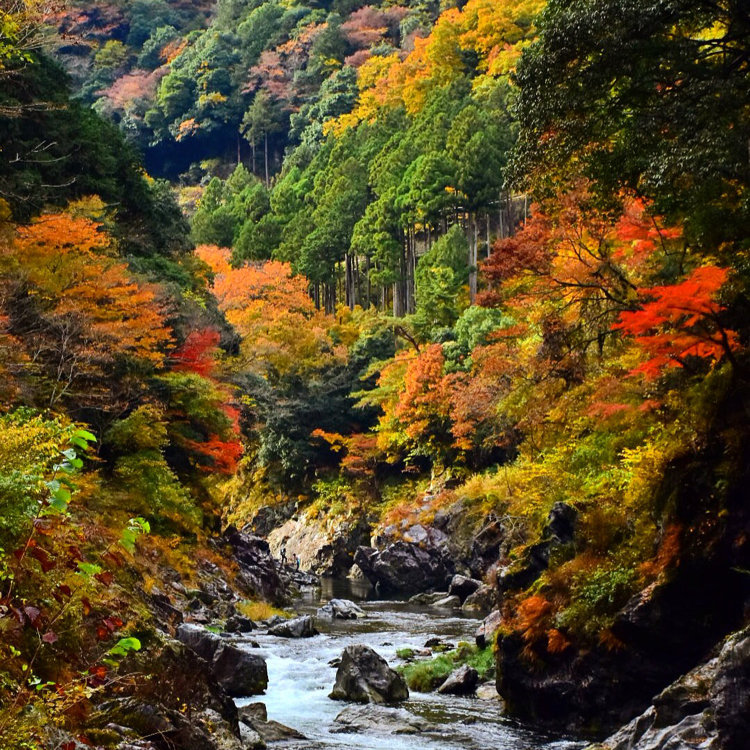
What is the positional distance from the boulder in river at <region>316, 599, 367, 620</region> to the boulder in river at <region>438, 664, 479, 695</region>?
35.1ft

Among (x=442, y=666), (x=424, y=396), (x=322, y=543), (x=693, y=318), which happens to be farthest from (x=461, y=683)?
(x=322, y=543)

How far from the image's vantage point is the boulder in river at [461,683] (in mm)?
15820

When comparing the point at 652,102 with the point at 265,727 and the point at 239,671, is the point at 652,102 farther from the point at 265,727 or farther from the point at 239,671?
the point at 239,671

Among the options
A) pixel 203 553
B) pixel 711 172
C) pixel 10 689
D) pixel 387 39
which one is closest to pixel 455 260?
pixel 203 553

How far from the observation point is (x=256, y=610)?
2505cm

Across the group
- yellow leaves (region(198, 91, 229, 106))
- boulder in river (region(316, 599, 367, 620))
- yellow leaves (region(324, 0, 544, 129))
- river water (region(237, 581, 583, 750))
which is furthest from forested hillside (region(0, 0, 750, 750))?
yellow leaves (region(198, 91, 229, 106))

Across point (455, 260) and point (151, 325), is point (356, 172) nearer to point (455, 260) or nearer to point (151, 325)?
point (455, 260)

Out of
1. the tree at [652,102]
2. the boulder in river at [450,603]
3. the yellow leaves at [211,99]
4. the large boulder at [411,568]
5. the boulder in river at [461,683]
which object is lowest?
the large boulder at [411,568]

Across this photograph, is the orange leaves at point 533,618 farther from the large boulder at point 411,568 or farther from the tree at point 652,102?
the large boulder at point 411,568

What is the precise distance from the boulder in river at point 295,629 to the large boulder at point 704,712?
41.5 feet

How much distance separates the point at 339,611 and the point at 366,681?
11970 millimetres

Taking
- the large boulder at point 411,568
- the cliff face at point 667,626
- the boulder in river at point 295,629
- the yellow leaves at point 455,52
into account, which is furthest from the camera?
the yellow leaves at point 455,52

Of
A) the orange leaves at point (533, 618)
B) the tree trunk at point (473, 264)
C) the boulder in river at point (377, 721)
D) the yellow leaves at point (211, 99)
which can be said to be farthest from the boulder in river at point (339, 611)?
the yellow leaves at point (211, 99)

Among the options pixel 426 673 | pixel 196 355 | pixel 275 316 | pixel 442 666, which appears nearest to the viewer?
pixel 426 673
